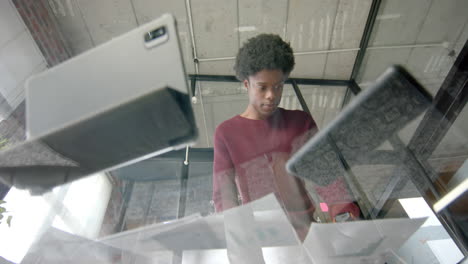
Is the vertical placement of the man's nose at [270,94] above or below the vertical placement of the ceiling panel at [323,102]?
above

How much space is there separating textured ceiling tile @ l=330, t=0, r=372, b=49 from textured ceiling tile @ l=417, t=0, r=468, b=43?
1.07 feet

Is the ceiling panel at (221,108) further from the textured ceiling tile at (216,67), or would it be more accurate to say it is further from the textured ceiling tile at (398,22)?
the textured ceiling tile at (398,22)

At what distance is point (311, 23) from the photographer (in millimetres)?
1219

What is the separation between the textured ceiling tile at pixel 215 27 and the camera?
43.5 inches

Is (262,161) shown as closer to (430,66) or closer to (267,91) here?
(267,91)

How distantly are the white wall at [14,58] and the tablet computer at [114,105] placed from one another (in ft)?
0.42

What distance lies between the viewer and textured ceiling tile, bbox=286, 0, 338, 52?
1.09m

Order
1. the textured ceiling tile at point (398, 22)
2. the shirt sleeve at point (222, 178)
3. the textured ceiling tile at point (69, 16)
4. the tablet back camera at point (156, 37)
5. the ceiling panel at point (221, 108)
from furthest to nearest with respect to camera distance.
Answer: the textured ceiling tile at point (398, 22) → the textured ceiling tile at point (69, 16) → the ceiling panel at point (221, 108) → the shirt sleeve at point (222, 178) → the tablet back camera at point (156, 37)

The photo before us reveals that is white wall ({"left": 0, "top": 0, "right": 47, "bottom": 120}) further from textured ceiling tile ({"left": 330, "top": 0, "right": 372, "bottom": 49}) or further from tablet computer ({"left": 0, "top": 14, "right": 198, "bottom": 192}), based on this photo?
textured ceiling tile ({"left": 330, "top": 0, "right": 372, "bottom": 49})

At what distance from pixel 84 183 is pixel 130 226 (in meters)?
0.12

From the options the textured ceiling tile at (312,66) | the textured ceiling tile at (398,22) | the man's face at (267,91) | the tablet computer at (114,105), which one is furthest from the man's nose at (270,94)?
the textured ceiling tile at (398,22)

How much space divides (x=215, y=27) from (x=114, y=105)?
0.96 m

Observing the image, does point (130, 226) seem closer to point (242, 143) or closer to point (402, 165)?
point (242, 143)

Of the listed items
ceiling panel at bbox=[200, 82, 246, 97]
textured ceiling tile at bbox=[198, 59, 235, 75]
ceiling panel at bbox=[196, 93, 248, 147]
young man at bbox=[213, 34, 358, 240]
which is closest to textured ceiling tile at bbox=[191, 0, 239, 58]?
textured ceiling tile at bbox=[198, 59, 235, 75]
